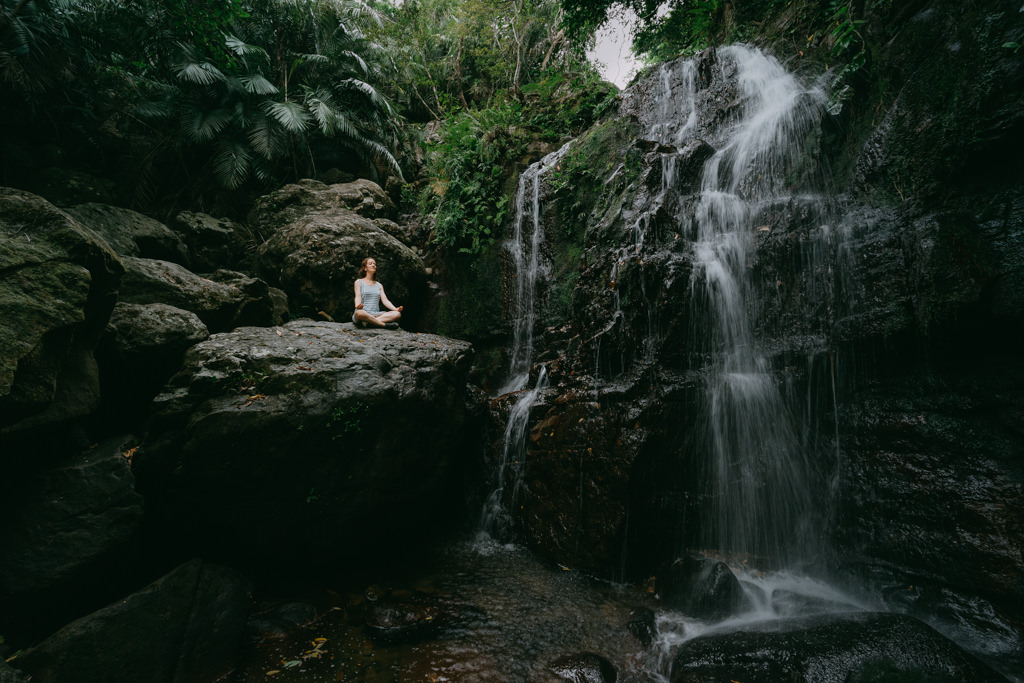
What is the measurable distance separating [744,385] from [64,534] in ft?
21.6

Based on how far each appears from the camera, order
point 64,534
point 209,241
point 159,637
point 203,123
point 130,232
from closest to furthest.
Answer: point 159,637 < point 64,534 < point 130,232 < point 209,241 < point 203,123

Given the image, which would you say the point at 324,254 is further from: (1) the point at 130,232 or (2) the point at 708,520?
(2) the point at 708,520

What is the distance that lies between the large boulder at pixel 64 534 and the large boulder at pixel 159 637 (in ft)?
1.57

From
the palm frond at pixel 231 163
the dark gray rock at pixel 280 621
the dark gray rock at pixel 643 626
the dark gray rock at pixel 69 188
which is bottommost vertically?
the dark gray rock at pixel 280 621

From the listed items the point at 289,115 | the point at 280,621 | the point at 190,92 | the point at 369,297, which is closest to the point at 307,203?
the point at 289,115

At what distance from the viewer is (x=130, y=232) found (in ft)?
→ 22.2

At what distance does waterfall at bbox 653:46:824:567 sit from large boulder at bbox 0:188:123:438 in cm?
563

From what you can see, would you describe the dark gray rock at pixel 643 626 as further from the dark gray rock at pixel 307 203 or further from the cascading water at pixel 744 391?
the dark gray rock at pixel 307 203

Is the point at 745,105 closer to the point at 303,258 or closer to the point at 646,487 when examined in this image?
the point at 646,487

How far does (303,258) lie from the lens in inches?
317

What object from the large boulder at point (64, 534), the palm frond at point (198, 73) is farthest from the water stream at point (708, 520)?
the palm frond at point (198, 73)

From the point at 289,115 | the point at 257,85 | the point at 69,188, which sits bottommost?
the point at 69,188

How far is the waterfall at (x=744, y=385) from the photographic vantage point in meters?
4.29

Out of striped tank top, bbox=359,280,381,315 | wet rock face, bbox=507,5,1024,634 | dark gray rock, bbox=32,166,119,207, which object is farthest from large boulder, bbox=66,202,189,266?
wet rock face, bbox=507,5,1024,634
